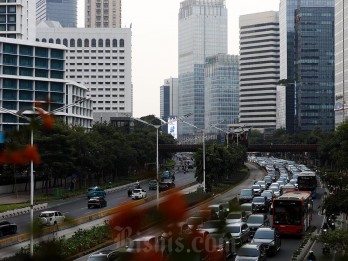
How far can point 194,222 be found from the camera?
2.70 meters

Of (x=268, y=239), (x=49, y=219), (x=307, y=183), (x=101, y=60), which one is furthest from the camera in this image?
(x=101, y=60)

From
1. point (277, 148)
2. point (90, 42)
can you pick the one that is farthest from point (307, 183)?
point (90, 42)

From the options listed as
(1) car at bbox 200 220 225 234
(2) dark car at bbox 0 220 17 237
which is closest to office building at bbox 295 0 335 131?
(2) dark car at bbox 0 220 17 237

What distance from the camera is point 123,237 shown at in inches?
119

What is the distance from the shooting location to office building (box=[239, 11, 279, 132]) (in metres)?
165

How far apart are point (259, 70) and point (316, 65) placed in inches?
973

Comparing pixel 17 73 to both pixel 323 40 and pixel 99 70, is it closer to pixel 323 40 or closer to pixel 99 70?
pixel 99 70

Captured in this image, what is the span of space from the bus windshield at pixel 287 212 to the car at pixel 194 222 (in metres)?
22.6

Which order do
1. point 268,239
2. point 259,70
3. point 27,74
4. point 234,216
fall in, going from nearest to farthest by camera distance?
point 234,216 < point 268,239 < point 27,74 < point 259,70

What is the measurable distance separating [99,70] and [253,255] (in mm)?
130092

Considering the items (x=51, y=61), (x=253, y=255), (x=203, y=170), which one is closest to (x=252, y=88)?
(x=51, y=61)

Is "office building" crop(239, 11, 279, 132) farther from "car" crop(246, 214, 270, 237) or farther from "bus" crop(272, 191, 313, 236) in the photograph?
"bus" crop(272, 191, 313, 236)

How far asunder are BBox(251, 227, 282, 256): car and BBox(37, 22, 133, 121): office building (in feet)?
396

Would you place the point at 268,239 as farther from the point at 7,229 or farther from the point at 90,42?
the point at 90,42
